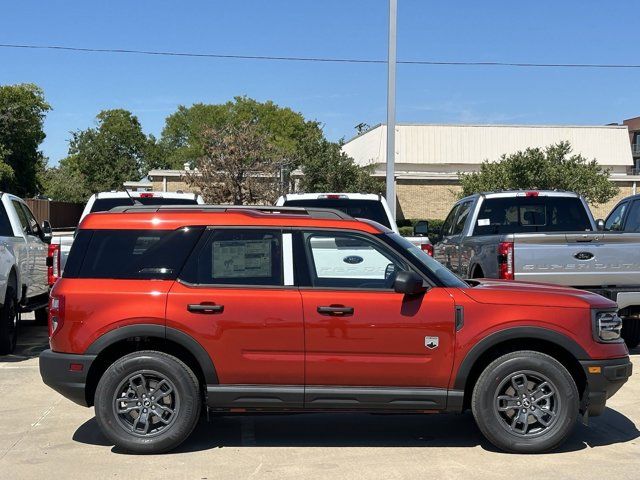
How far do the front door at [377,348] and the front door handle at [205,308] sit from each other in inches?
24.9

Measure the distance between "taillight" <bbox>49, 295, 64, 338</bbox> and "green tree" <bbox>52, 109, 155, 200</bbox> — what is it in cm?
6643

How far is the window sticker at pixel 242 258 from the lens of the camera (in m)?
5.76

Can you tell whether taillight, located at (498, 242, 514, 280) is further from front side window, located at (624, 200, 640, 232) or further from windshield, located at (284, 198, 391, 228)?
front side window, located at (624, 200, 640, 232)

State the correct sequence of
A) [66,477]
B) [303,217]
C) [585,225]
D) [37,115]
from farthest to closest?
[37,115], [585,225], [303,217], [66,477]

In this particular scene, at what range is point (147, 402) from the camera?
5.64 meters

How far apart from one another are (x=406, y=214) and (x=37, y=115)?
26.2 meters

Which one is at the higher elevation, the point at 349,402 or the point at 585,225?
the point at 585,225

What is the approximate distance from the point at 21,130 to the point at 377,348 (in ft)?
162

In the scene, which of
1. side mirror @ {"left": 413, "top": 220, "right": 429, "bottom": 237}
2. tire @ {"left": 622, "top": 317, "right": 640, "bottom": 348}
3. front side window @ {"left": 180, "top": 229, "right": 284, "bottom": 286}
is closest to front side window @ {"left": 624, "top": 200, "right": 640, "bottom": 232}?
tire @ {"left": 622, "top": 317, "right": 640, "bottom": 348}

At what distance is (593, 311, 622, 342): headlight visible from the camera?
5.74 meters

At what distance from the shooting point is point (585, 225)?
1114cm

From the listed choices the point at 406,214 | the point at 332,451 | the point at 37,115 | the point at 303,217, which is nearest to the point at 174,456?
the point at 332,451

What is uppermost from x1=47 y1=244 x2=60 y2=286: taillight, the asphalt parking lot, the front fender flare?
x1=47 y1=244 x2=60 y2=286: taillight

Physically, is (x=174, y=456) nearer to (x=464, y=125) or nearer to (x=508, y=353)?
(x=508, y=353)
